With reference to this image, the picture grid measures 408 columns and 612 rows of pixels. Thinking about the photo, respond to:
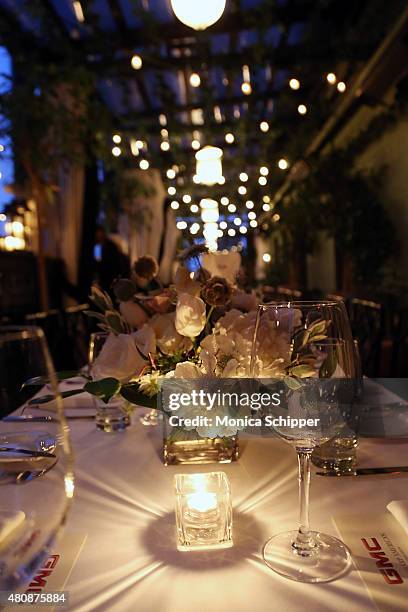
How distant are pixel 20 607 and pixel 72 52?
5980mm

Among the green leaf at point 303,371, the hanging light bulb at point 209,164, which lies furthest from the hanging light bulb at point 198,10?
the hanging light bulb at point 209,164

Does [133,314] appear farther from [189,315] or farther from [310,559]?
[310,559]

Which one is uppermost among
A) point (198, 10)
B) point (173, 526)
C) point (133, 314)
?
point (198, 10)

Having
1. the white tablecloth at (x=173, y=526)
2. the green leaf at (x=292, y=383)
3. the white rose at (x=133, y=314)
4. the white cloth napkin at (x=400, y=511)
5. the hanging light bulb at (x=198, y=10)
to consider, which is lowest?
the white tablecloth at (x=173, y=526)

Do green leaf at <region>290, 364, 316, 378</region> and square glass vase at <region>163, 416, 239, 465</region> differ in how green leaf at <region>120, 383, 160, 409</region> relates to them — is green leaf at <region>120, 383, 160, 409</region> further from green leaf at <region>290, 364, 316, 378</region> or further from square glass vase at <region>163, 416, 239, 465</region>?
green leaf at <region>290, 364, 316, 378</region>

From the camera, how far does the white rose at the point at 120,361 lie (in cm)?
79

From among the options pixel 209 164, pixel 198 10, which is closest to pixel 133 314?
pixel 198 10

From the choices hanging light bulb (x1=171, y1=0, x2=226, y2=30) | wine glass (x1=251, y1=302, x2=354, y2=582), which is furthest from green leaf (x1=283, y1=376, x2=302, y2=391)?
hanging light bulb (x1=171, y1=0, x2=226, y2=30)

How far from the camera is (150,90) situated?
26.7 ft

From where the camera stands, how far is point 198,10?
99.1 inches

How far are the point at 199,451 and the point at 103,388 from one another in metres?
0.24

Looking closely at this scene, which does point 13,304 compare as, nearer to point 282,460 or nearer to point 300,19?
point 282,460

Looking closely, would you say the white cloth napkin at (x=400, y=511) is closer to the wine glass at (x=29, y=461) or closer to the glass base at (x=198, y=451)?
the glass base at (x=198, y=451)

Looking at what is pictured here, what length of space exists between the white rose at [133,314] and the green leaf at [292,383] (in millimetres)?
419
